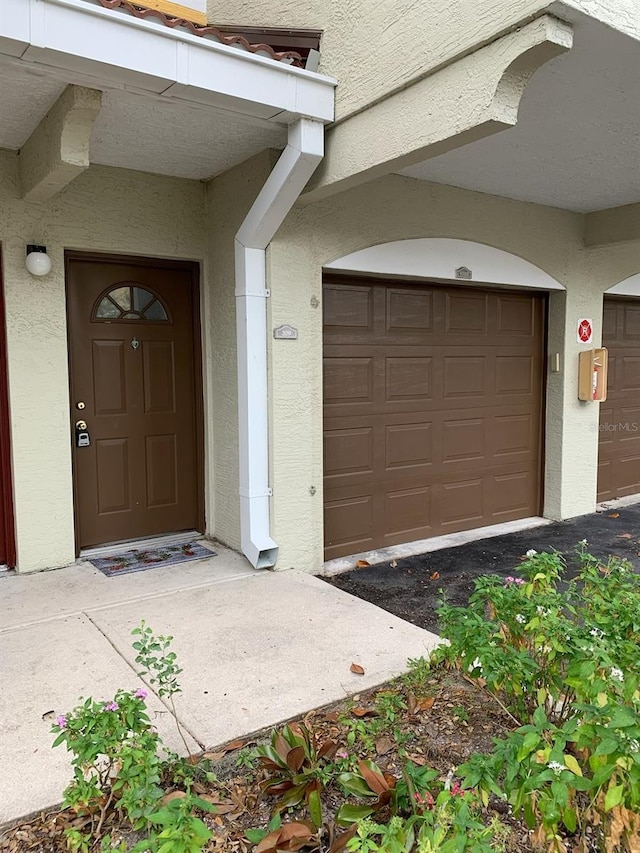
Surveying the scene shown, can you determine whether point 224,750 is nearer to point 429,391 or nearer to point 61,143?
point 61,143

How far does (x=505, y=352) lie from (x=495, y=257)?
90 centimetres

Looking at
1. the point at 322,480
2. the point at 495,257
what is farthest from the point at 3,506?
the point at 495,257

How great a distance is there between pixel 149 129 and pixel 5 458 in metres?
2.25

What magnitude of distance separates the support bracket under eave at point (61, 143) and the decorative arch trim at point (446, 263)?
1.77 meters

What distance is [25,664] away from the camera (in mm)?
3010

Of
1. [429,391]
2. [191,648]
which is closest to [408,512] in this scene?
[429,391]

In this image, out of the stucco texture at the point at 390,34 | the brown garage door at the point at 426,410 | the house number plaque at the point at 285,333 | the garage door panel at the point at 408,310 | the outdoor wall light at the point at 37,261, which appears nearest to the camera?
the stucco texture at the point at 390,34

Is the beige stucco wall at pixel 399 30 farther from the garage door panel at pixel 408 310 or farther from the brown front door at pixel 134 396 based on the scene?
the brown front door at pixel 134 396

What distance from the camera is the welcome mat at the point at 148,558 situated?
4367mm

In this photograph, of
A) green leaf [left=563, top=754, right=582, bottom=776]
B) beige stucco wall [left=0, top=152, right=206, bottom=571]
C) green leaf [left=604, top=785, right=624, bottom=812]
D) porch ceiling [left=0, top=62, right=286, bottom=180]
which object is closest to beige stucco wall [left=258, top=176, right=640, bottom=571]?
porch ceiling [left=0, top=62, right=286, bottom=180]

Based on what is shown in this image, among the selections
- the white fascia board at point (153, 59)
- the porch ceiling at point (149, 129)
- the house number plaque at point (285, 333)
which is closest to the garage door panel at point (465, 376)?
the house number plaque at point (285, 333)

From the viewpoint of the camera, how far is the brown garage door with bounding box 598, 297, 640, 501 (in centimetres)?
682

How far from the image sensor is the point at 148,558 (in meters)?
4.57

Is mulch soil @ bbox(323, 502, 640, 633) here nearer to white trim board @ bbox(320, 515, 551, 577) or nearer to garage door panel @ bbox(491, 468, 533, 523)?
white trim board @ bbox(320, 515, 551, 577)
